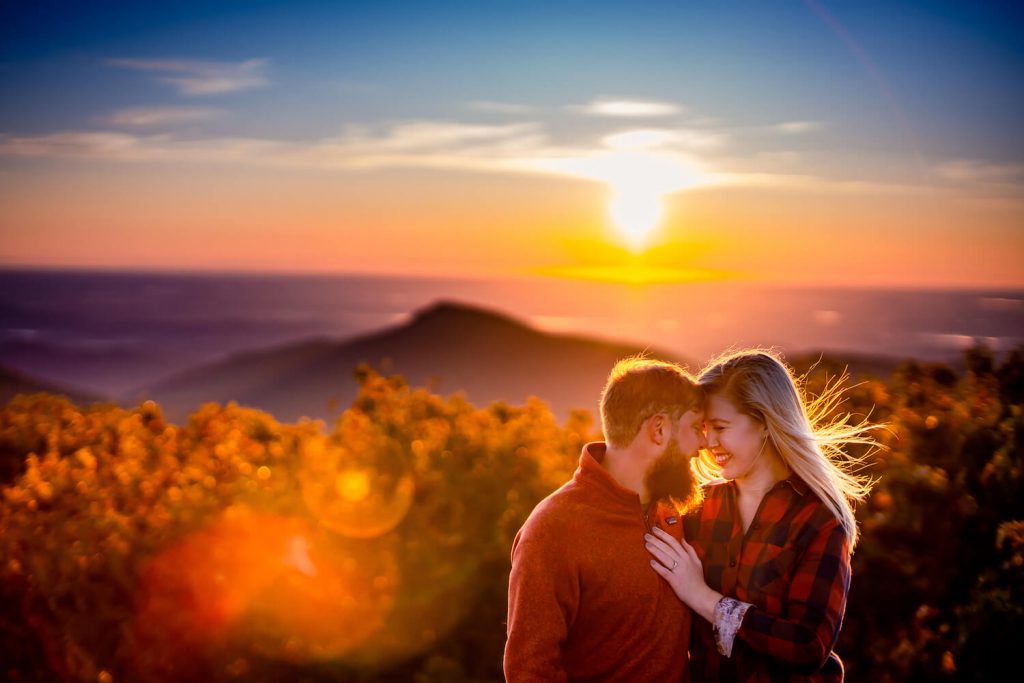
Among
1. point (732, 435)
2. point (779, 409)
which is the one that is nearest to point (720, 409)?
point (732, 435)

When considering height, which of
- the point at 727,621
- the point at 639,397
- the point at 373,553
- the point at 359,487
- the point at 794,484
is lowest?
the point at 373,553

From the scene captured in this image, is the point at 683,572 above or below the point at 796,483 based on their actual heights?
below

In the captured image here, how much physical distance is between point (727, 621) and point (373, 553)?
3272mm

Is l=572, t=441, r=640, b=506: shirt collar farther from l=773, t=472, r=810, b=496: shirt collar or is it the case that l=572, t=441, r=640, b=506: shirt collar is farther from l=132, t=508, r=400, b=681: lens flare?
l=132, t=508, r=400, b=681: lens flare

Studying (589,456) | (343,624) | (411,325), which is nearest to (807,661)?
(589,456)

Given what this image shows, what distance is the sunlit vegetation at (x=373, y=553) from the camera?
551 cm

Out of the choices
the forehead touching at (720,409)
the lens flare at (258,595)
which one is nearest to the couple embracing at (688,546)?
the forehead touching at (720,409)

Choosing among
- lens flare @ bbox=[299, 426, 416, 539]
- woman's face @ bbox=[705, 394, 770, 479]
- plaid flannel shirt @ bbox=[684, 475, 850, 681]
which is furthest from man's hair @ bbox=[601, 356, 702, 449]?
lens flare @ bbox=[299, 426, 416, 539]

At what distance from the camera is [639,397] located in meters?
3.21

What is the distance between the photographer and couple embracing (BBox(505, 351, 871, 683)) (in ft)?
9.82

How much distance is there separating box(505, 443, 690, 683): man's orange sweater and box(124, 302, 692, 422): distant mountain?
3.50 metres

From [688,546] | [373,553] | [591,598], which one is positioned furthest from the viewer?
[373,553]

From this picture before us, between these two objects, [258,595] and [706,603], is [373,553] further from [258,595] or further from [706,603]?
[706,603]

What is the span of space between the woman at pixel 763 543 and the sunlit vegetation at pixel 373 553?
2.55m
